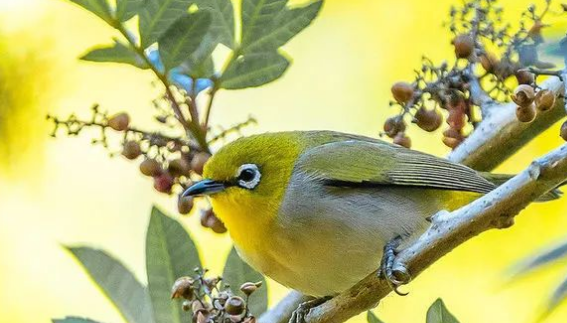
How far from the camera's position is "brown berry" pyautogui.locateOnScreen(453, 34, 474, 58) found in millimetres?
3266

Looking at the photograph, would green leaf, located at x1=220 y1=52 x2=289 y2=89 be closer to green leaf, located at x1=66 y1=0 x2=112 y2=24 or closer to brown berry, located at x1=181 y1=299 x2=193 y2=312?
green leaf, located at x1=66 y1=0 x2=112 y2=24

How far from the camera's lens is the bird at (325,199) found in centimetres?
335

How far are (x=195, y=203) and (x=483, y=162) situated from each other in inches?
43.9

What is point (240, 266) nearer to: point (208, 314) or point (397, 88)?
point (208, 314)

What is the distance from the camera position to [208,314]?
268cm

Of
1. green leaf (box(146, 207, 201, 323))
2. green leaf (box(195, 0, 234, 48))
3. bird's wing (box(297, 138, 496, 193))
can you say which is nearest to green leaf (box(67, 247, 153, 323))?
green leaf (box(146, 207, 201, 323))

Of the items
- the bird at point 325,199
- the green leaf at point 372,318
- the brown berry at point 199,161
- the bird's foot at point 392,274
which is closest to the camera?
the bird's foot at point 392,274

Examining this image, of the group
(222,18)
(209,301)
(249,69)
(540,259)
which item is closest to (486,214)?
(540,259)

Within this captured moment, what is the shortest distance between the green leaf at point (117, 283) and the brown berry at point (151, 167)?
362mm

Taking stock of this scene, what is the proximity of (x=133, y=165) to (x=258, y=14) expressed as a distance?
4427mm

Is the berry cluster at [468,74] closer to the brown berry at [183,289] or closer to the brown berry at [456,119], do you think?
the brown berry at [456,119]

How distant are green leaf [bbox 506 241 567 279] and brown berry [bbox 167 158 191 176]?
1.43 metres

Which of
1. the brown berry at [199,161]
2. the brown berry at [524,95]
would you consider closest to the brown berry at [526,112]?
the brown berry at [524,95]

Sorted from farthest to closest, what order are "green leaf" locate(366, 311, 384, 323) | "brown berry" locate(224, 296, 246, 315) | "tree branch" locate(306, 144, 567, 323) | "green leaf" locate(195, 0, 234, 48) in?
1. "green leaf" locate(195, 0, 234, 48)
2. "green leaf" locate(366, 311, 384, 323)
3. "brown berry" locate(224, 296, 246, 315)
4. "tree branch" locate(306, 144, 567, 323)
